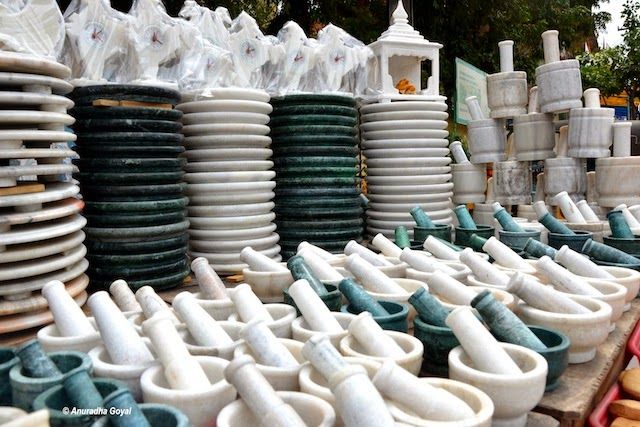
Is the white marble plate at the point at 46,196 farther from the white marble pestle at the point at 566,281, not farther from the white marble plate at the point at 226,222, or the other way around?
the white marble pestle at the point at 566,281

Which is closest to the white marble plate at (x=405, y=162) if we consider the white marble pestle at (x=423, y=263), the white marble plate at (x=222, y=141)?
the white marble plate at (x=222, y=141)

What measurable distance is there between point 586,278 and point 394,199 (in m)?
1.58

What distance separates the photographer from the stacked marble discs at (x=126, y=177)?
2258 millimetres

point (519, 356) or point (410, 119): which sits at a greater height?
point (410, 119)

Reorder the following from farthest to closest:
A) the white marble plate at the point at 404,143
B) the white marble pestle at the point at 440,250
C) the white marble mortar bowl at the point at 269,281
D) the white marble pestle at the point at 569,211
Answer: the white marble plate at the point at 404,143, the white marble pestle at the point at 569,211, the white marble pestle at the point at 440,250, the white marble mortar bowl at the point at 269,281

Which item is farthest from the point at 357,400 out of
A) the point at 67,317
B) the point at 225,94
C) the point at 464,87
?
the point at 464,87

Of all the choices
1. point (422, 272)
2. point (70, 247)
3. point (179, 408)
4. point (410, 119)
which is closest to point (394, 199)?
point (410, 119)

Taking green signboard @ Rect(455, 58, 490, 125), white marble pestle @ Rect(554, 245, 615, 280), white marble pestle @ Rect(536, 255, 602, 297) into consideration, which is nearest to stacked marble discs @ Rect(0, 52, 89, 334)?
white marble pestle @ Rect(536, 255, 602, 297)

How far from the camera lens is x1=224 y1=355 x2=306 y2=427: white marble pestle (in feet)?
3.26

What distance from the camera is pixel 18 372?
3.79 feet

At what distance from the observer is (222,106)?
8.71 feet

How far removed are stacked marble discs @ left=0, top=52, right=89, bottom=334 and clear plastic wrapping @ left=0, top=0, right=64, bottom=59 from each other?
0.12 m

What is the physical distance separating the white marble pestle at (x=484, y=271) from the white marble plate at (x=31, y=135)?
1419mm

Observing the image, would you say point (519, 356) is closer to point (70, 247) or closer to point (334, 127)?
point (70, 247)
